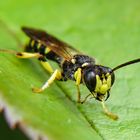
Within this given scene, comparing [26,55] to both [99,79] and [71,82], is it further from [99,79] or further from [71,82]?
[99,79]

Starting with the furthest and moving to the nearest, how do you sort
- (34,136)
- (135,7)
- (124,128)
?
1. (135,7)
2. (124,128)
3. (34,136)

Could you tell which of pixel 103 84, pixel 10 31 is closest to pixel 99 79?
pixel 103 84

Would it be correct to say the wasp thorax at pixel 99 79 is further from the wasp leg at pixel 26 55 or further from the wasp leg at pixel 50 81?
the wasp leg at pixel 26 55

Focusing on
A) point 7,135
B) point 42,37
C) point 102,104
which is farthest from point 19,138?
point 102,104

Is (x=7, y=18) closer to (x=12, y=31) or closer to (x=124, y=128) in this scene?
(x=12, y=31)

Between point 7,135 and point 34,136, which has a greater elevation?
point 34,136

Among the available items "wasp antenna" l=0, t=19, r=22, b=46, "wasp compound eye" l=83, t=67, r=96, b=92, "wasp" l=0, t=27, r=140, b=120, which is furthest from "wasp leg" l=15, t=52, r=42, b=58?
"wasp compound eye" l=83, t=67, r=96, b=92

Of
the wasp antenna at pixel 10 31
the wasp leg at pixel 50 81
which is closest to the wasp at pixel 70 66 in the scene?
the wasp leg at pixel 50 81
